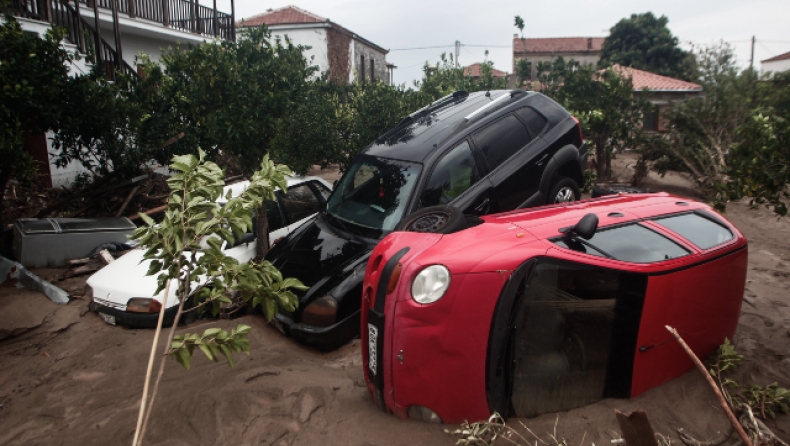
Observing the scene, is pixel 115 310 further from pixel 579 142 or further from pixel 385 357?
pixel 579 142

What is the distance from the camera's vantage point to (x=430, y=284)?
126 inches

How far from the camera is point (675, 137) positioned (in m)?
13.5

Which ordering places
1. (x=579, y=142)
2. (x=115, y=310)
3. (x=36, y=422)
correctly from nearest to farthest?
(x=36, y=422) → (x=115, y=310) → (x=579, y=142)

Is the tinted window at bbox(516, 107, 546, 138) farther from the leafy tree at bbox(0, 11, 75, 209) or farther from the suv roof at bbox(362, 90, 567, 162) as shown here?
the leafy tree at bbox(0, 11, 75, 209)

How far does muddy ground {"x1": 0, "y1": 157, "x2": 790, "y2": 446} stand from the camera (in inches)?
137

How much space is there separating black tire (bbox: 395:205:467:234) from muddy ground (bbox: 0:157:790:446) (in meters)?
1.30

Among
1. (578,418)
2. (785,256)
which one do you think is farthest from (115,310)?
(785,256)

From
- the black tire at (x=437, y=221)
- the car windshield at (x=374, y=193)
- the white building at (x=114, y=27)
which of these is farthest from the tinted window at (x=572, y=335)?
the white building at (x=114, y=27)

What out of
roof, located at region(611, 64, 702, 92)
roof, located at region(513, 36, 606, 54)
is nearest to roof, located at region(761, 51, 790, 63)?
roof, located at region(513, 36, 606, 54)

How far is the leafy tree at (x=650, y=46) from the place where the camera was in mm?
37656

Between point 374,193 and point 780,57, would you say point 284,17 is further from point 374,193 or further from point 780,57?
point 780,57

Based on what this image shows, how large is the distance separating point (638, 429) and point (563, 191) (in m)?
4.93

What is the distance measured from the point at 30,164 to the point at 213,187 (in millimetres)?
5800

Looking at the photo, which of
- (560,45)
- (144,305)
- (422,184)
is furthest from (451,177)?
(560,45)
